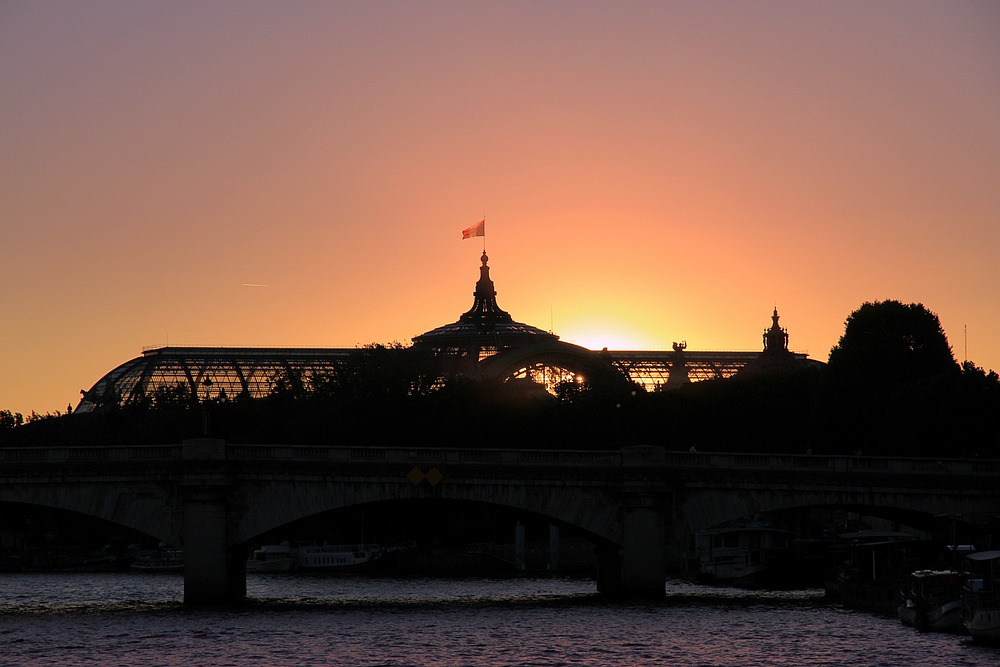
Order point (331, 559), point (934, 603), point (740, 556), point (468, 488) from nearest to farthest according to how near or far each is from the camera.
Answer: point (934, 603) < point (468, 488) < point (740, 556) < point (331, 559)

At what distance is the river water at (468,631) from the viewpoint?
6103 centimetres

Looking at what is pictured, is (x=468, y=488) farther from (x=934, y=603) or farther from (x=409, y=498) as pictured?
(x=934, y=603)

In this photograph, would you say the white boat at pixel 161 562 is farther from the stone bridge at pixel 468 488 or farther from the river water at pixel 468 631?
the stone bridge at pixel 468 488

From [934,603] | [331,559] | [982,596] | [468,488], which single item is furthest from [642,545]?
[331,559]

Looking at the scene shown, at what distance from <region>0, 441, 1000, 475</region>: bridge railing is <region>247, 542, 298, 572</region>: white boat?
136 ft

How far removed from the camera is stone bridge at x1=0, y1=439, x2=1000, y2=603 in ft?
260

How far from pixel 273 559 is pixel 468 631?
58.3 meters

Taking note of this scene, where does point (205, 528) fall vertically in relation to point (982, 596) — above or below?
above

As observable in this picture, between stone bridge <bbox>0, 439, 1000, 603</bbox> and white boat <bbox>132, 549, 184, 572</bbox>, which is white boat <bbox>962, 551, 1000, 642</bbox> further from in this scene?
white boat <bbox>132, 549, 184, 572</bbox>

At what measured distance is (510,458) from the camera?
81.9 meters

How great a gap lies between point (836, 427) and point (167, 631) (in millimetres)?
62589

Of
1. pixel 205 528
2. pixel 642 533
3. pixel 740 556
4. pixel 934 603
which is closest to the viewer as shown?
pixel 934 603

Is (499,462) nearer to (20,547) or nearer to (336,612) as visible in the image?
(336,612)

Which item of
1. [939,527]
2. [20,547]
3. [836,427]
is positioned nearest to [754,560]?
[836,427]
